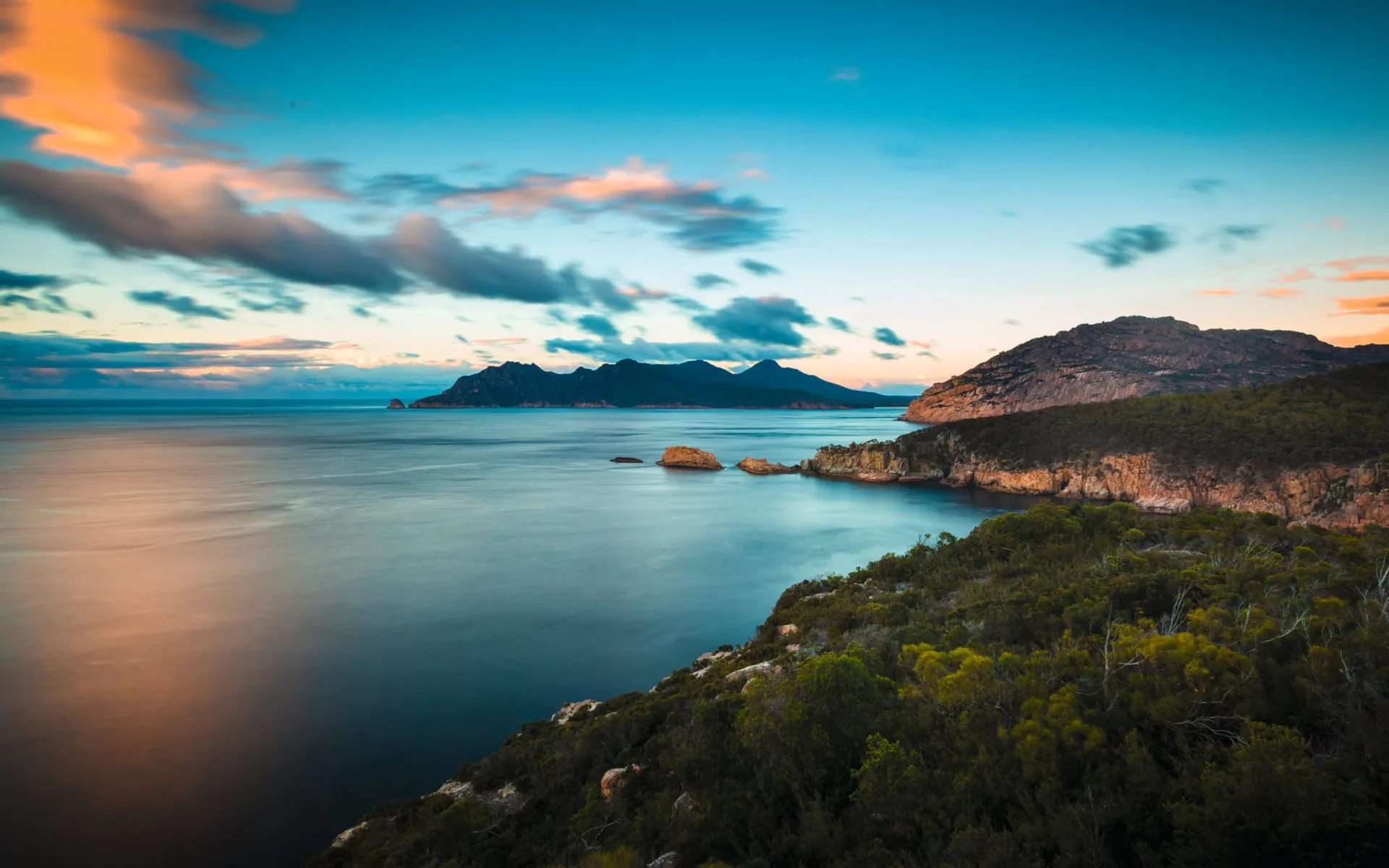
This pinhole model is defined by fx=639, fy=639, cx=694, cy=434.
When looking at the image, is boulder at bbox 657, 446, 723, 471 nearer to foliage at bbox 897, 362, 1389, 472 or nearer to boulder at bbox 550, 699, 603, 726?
foliage at bbox 897, 362, 1389, 472

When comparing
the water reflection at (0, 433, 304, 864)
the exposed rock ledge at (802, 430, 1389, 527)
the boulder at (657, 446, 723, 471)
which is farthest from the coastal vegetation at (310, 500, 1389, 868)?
the boulder at (657, 446, 723, 471)

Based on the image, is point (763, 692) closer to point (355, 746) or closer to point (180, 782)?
point (355, 746)

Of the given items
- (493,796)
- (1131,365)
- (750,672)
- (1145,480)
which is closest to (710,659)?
(750,672)

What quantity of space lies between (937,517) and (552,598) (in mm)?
32391

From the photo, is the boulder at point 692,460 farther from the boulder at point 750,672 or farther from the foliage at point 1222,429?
the boulder at point 750,672

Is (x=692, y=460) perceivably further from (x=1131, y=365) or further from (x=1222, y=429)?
(x=1131, y=365)

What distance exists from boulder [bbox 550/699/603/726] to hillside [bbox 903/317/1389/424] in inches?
5138

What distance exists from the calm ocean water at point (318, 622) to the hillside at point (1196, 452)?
7.00 meters

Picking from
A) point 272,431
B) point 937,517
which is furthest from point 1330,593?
point 272,431

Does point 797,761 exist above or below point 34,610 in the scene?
above

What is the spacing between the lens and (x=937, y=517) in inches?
1928

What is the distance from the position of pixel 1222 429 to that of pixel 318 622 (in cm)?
6141

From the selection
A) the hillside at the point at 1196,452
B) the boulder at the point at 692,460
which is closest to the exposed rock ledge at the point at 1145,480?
the hillside at the point at 1196,452

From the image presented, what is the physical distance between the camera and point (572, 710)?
16625mm
